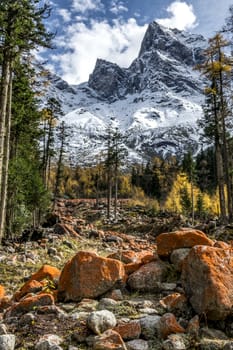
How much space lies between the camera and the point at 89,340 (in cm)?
383

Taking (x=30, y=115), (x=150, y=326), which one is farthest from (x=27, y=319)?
(x=30, y=115)

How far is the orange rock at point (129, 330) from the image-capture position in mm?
3900

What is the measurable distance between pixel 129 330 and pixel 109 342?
34 centimetres

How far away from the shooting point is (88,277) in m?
5.24

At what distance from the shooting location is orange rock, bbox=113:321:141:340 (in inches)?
154

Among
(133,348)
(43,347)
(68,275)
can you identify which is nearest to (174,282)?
(68,275)

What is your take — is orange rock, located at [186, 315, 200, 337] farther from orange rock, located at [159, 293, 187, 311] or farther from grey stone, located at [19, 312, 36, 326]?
grey stone, located at [19, 312, 36, 326]

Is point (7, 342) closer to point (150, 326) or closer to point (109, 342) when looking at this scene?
point (109, 342)

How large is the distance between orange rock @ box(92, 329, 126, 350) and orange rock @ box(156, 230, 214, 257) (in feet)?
8.14

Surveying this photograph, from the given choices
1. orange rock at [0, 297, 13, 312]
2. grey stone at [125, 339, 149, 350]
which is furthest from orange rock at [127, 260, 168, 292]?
orange rock at [0, 297, 13, 312]

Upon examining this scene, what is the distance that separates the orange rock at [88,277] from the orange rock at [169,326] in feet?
4.58

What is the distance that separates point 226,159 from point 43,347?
15765 mm

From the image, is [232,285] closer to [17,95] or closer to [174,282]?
[174,282]

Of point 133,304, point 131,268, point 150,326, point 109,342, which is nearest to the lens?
point 109,342
